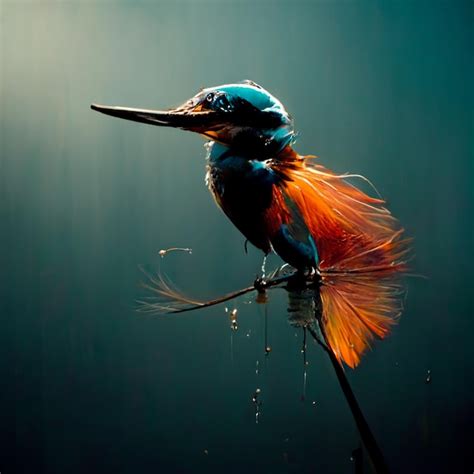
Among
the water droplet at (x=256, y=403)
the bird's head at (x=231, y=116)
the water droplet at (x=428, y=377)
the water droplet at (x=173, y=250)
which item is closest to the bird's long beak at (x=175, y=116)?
the bird's head at (x=231, y=116)

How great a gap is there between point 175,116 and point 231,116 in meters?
0.09

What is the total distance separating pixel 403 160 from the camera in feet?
3.46

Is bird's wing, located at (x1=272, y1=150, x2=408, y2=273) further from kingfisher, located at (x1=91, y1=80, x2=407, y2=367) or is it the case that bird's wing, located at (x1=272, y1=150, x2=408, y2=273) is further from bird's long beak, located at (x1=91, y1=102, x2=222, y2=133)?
bird's long beak, located at (x1=91, y1=102, x2=222, y2=133)

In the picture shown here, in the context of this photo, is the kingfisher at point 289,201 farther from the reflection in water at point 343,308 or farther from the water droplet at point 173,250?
the water droplet at point 173,250

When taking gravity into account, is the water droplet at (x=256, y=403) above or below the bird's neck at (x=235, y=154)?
below

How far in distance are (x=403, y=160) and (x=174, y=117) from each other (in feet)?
1.56

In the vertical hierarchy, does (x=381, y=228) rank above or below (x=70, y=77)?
below

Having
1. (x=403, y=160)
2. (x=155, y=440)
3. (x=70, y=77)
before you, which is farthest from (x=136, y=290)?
(x=403, y=160)

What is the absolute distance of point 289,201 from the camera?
916 mm

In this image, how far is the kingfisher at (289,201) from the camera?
0.88m

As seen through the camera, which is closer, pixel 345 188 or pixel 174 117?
pixel 174 117

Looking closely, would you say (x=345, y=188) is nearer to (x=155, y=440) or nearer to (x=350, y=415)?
(x=350, y=415)

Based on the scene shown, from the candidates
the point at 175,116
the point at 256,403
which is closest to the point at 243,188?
the point at 175,116

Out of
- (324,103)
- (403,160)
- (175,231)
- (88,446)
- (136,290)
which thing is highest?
(324,103)
